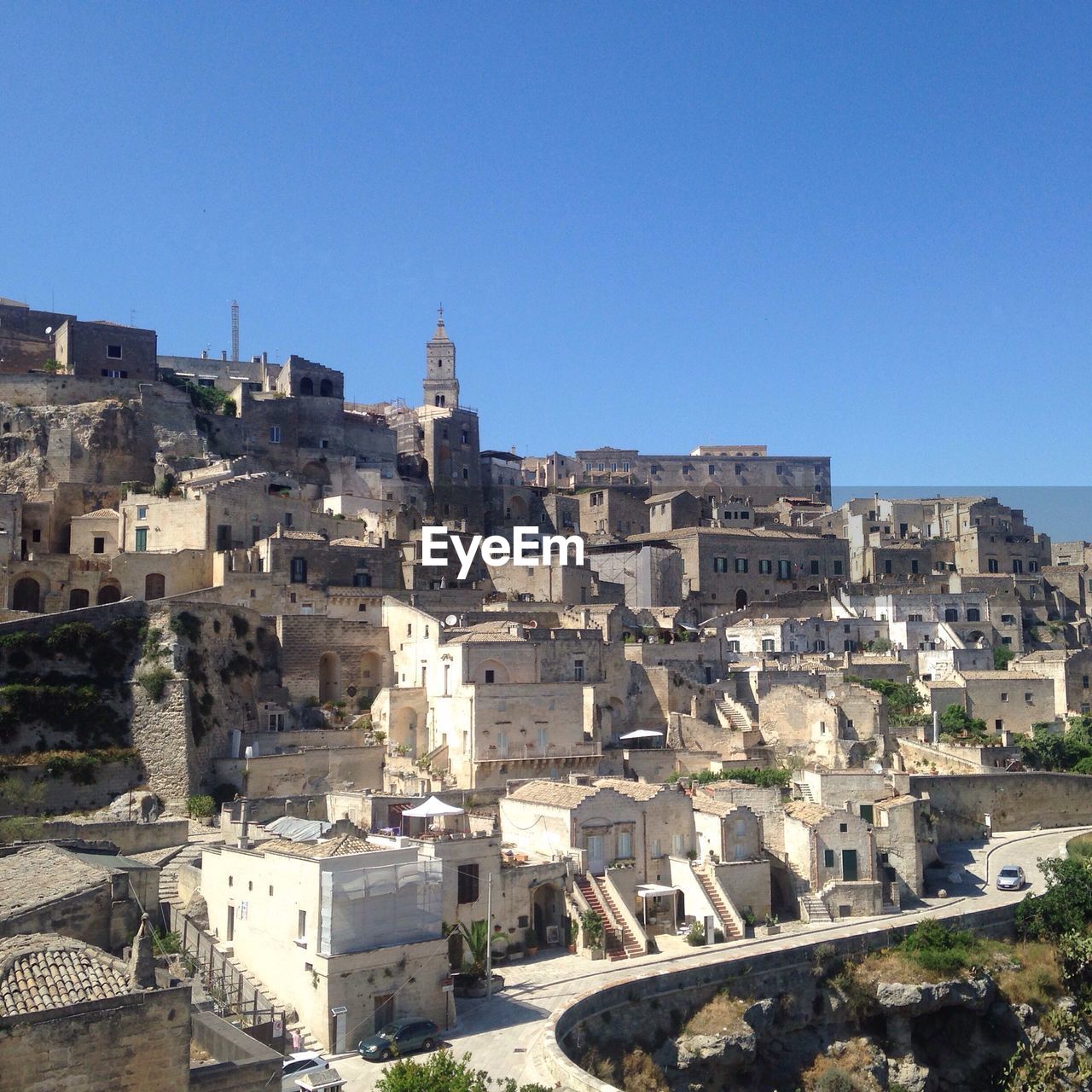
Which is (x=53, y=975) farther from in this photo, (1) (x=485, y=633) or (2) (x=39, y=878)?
(1) (x=485, y=633)

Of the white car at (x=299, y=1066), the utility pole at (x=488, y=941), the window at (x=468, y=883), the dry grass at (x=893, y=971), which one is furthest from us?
the dry grass at (x=893, y=971)

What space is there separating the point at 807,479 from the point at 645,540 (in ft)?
73.0

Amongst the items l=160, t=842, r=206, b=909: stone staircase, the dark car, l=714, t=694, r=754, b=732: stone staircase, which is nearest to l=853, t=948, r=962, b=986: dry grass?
the dark car

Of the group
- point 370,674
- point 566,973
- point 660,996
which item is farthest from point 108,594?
point 660,996

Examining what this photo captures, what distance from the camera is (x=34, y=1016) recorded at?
14062mm

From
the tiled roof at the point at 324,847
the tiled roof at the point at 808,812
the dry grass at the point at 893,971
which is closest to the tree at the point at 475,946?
the tiled roof at the point at 324,847

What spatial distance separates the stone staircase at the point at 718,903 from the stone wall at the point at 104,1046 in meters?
18.3

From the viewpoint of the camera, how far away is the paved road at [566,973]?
22.0m

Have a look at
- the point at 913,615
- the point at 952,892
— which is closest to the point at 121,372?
the point at 913,615

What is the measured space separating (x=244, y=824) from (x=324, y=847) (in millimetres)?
4400

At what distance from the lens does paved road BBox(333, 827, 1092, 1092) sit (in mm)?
21969

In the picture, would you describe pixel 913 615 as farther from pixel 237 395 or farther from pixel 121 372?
pixel 121 372

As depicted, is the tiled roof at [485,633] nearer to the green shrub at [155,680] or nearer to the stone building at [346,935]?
the green shrub at [155,680]

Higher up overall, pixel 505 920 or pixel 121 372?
pixel 121 372
